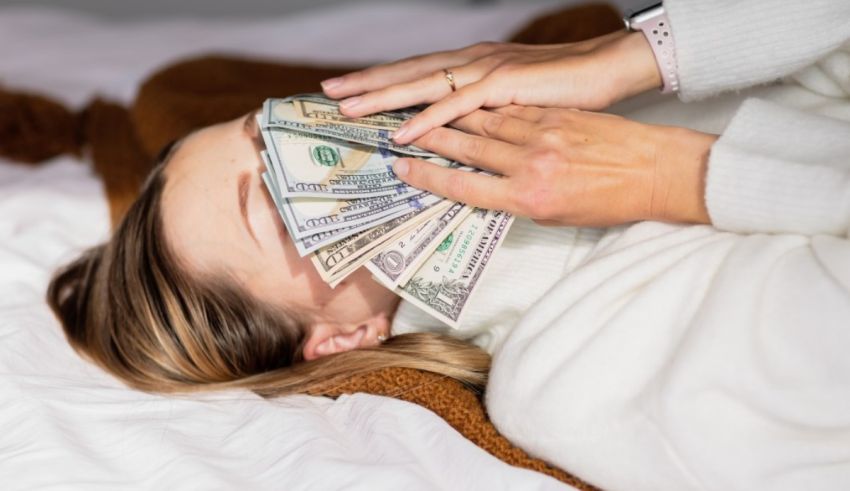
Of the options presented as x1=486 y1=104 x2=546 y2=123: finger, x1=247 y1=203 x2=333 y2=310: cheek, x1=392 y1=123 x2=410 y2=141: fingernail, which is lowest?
x1=247 y1=203 x2=333 y2=310: cheek

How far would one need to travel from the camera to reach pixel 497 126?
4.12 feet

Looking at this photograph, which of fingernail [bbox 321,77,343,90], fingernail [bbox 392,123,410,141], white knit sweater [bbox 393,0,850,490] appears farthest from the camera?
fingernail [bbox 321,77,343,90]

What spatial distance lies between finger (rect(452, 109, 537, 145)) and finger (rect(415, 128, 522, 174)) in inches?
0.9

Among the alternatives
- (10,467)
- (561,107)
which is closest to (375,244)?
(561,107)

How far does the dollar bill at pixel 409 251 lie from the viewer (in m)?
1.26

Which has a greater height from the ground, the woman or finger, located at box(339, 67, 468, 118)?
finger, located at box(339, 67, 468, 118)

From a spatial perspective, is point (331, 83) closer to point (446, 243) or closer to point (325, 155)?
point (325, 155)

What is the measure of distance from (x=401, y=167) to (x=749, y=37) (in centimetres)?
49

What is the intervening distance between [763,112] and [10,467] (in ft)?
3.36

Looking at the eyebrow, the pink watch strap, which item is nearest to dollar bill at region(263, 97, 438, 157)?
the eyebrow

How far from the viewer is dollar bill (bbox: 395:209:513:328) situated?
1.27m

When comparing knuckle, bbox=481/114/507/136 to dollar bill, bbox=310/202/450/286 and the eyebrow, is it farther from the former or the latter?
the eyebrow

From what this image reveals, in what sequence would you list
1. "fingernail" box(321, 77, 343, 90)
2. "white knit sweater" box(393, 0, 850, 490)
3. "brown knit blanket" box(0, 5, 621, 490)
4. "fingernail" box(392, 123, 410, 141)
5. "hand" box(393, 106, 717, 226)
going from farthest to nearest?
"brown knit blanket" box(0, 5, 621, 490), "fingernail" box(321, 77, 343, 90), "fingernail" box(392, 123, 410, 141), "hand" box(393, 106, 717, 226), "white knit sweater" box(393, 0, 850, 490)

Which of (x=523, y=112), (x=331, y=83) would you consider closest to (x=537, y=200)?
(x=523, y=112)
